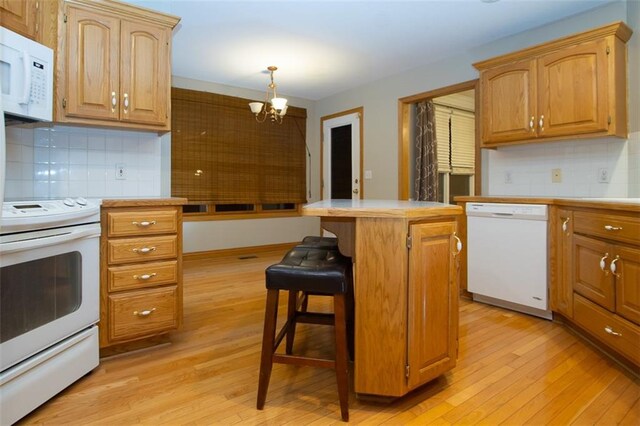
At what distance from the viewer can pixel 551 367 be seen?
1.88 m

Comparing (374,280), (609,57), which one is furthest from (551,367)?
(609,57)

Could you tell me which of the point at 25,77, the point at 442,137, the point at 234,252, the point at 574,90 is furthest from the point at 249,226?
the point at 574,90

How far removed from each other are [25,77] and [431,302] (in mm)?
2173

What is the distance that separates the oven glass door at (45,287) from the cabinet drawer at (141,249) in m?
0.11

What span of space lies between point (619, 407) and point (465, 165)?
451 cm

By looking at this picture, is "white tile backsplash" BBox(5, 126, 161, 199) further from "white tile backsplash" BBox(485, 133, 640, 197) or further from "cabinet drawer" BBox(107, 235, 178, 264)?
"white tile backsplash" BBox(485, 133, 640, 197)

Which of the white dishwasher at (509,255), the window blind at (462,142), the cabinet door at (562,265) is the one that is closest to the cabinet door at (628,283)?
the cabinet door at (562,265)

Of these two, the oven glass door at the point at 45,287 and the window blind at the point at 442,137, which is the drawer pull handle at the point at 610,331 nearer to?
the oven glass door at the point at 45,287

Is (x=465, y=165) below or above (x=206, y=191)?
above

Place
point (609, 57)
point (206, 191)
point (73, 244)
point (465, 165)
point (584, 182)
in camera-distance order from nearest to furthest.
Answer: point (73, 244) → point (609, 57) → point (584, 182) → point (206, 191) → point (465, 165)

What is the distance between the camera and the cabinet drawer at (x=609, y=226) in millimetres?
1741

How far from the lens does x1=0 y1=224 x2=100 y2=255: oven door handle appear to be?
1.33 m

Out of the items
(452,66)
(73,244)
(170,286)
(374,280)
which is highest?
(452,66)

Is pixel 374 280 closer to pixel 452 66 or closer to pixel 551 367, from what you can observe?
pixel 551 367
